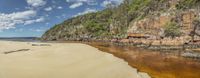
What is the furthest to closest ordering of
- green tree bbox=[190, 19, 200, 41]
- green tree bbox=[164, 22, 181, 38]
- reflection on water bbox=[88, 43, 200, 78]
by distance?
1. green tree bbox=[164, 22, 181, 38]
2. green tree bbox=[190, 19, 200, 41]
3. reflection on water bbox=[88, 43, 200, 78]

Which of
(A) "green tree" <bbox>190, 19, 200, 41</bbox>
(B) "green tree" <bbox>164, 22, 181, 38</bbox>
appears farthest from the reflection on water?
(B) "green tree" <bbox>164, 22, 181, 38</bbox>

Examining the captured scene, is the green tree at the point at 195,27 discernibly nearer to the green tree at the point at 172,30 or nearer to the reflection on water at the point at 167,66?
the green tree at the point at 172,30

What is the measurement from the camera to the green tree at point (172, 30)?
63.0 metres

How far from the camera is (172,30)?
212ft

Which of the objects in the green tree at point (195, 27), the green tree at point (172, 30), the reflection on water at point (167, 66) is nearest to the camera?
the reflection on water at point (167, 66)

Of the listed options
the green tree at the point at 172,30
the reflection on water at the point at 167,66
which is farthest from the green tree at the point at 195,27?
the reflection on water at the point at 167,66

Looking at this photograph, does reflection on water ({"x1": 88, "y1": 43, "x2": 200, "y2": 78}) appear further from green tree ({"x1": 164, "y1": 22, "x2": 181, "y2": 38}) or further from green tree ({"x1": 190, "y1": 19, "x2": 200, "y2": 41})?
green tree ({"x1": 164, "y1": 22, "x2": 181, "y2": 38})

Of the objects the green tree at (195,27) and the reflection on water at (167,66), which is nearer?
the reflection on water at (167,66)

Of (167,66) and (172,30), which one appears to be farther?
(172,30)

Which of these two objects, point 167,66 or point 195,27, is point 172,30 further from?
point 167,66

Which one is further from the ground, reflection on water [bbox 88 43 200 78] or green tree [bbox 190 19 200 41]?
green tree [bbox 190 19 200 41]

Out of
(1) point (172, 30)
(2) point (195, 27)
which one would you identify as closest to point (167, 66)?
(2) point (195, 27)

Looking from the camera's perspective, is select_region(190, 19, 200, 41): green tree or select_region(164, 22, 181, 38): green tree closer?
select_region(190, 19, 200, 41): green tree

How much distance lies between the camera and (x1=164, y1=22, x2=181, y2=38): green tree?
6304 centimetres
